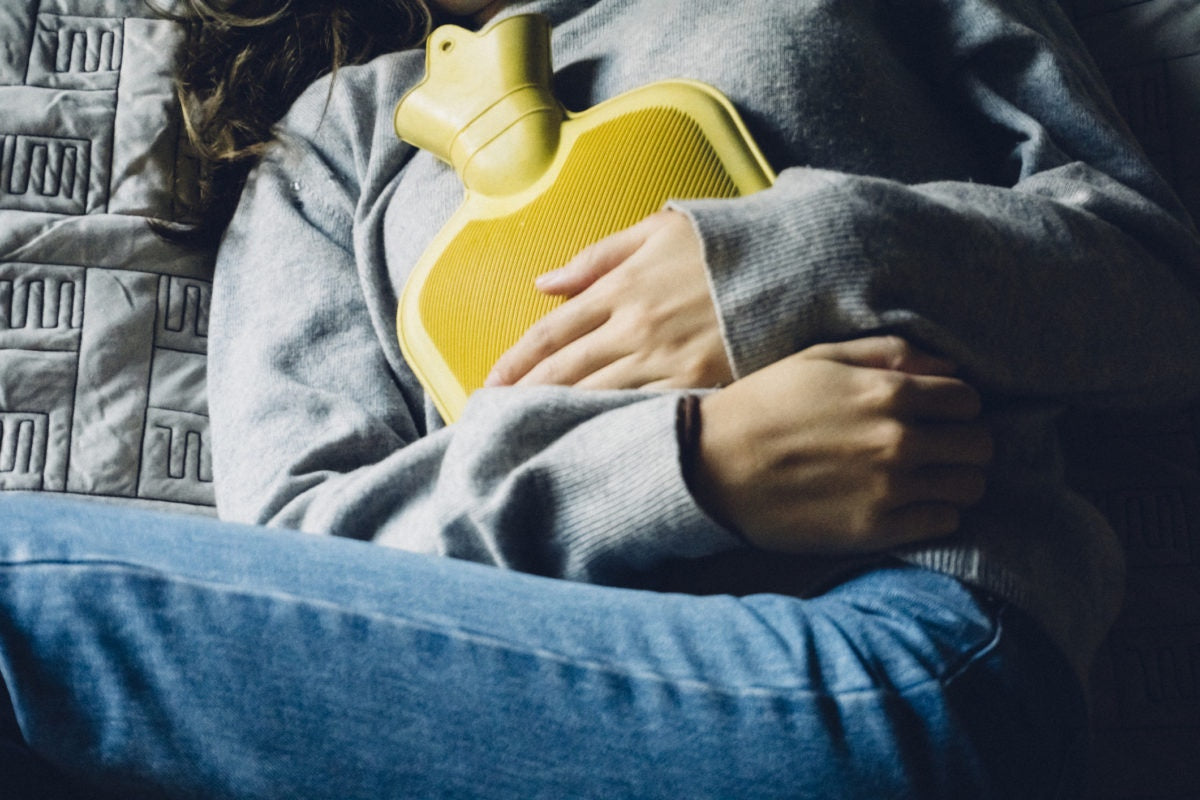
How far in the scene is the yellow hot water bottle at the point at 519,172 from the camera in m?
0.72

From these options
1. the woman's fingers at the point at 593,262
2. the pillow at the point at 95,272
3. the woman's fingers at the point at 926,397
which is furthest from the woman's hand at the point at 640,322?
the pillow at the point at 95,272

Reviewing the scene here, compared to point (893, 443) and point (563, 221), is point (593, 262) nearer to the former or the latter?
point (563, 221)

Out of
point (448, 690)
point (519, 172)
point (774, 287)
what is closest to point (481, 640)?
point (448, 690)

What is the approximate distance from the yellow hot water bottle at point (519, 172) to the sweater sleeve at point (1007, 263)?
0.31 feet

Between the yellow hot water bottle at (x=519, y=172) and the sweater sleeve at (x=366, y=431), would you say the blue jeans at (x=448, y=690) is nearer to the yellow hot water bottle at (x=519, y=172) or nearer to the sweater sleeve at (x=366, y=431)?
the sweater sleeve at (x=366, y=431)

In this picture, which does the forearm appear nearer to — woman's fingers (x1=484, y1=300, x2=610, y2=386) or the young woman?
the young woman

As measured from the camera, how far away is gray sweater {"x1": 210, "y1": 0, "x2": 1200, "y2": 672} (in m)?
0.59

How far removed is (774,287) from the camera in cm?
59

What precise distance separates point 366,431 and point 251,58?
1.51 feet

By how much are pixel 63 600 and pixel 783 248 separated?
1.43 ft

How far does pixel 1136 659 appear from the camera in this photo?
0.81 m

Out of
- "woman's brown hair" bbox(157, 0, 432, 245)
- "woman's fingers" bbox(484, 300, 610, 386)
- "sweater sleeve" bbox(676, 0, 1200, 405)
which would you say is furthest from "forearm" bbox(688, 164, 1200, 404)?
"woman's brown hair" bbox(157, 0, 432, 245)

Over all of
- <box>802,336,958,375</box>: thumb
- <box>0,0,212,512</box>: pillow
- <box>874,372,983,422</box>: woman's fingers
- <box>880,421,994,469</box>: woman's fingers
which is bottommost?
<box>0,0,212,512</box>: pillow

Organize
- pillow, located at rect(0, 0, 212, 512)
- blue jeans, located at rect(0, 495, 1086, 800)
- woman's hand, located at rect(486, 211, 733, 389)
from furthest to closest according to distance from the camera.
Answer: pillow, located at rect(0, 0, 212, 512) < woman's hand, located at rect(486, 211, 733, 389) < blue jeans, located at rect(0, 495, 1086, 800)
